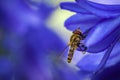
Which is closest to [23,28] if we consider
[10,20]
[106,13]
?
[10,20]

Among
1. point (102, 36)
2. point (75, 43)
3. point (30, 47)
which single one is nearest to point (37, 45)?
point (30, 47)

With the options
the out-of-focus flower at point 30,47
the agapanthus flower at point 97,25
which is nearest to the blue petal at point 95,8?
the agapanthus flower at point 97,25

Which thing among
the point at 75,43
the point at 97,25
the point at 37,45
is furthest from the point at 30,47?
the point at 97,25

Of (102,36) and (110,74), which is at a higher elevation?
(102,36)

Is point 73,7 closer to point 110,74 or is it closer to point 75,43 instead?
point 75,43

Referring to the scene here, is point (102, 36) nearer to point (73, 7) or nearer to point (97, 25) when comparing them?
point (97, 25)

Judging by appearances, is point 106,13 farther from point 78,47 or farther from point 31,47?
point 31,47
